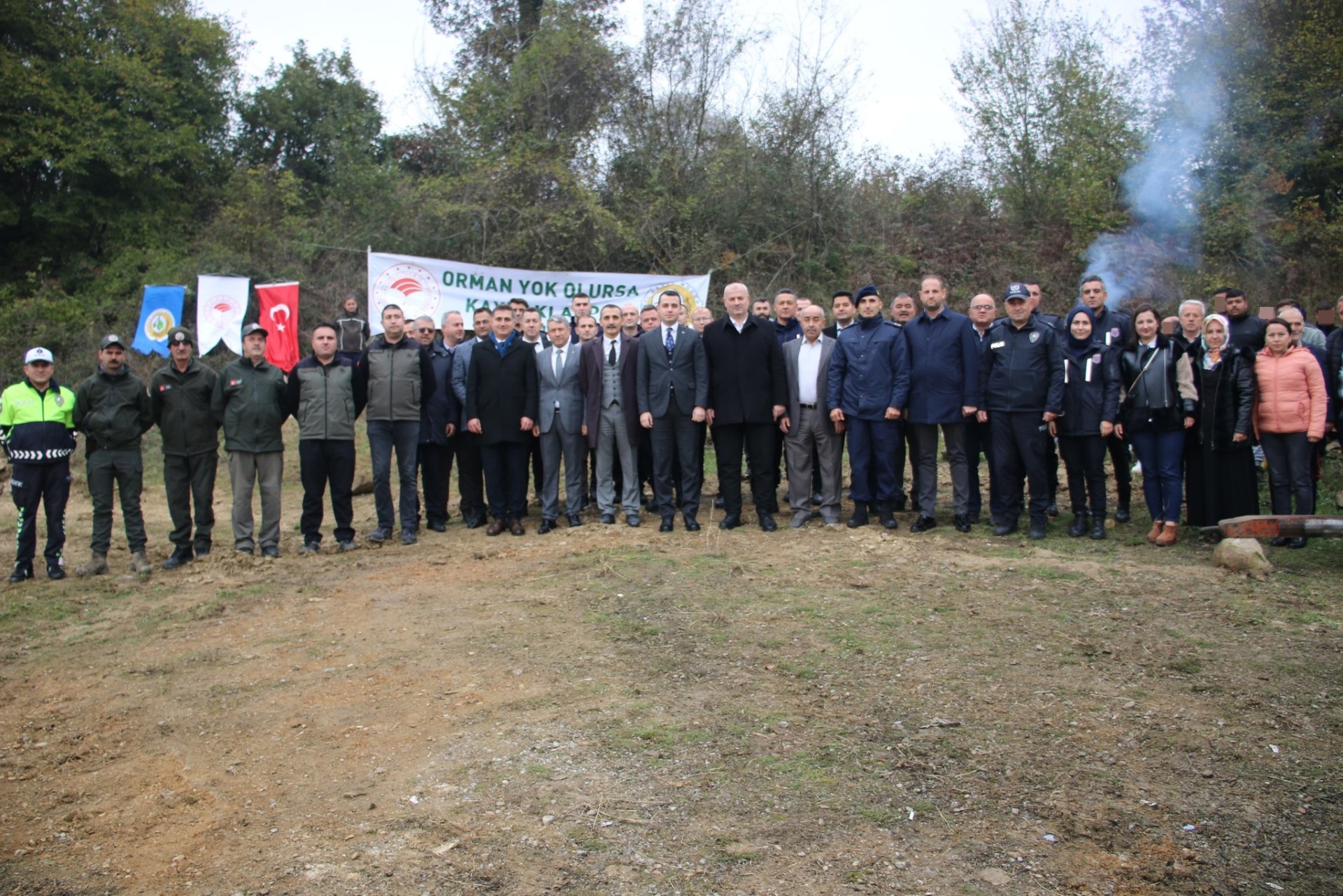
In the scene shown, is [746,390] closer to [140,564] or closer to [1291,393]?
[1291,393]

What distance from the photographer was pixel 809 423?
9.49m

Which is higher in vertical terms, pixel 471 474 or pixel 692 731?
pixel 471 474

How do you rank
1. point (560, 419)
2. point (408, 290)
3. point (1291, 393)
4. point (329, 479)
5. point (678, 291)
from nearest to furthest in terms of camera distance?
point (1291, 393) < point (329, 479) < point (560, 419) < point (408, 290) < point (678, 291)

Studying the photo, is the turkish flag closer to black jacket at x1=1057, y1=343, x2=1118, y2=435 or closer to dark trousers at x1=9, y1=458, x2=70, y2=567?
dark trousers at x1=9, y1=458, x2=70, y2=567

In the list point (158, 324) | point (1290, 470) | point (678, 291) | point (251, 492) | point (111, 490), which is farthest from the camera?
point (158, 324)

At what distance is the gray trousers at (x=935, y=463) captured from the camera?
9.12m

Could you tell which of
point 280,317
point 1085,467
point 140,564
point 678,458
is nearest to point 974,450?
point 1085,467

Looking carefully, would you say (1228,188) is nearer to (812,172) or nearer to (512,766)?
(812,172)

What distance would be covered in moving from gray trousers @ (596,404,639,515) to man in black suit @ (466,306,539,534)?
651 mm

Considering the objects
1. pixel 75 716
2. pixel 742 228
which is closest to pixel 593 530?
pixel 75 716

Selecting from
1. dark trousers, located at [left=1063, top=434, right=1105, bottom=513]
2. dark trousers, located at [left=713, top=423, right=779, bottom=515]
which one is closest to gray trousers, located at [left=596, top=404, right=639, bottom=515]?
dark trousers, located at [left=713, top=423, right=779, bottom=515]

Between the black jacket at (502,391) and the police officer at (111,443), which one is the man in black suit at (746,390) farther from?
the police officer at (111,443)

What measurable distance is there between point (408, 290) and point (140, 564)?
20.0 feet

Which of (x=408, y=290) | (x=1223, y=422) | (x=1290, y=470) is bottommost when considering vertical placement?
(x=1290, y=470)
